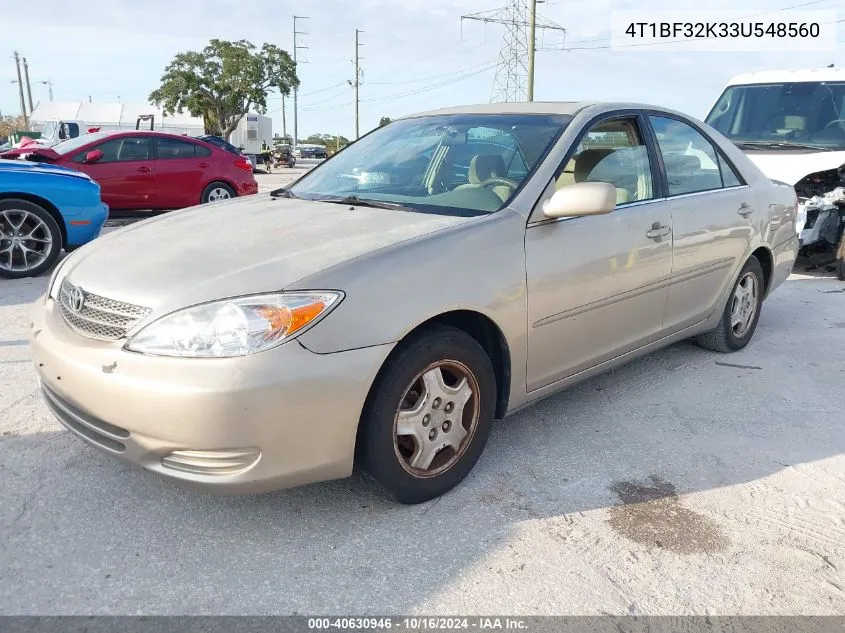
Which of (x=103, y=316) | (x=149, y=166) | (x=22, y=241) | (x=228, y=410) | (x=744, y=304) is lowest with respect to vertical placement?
(x=744, y=304)

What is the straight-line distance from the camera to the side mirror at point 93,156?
10.1 metres

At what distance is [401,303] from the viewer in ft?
8.30

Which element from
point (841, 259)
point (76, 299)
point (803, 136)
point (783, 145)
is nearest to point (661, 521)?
point (76, 299)

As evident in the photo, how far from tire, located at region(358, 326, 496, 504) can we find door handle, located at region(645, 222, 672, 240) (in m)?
1.28

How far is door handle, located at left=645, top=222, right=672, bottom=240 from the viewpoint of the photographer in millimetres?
3621

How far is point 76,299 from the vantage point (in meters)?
2.67

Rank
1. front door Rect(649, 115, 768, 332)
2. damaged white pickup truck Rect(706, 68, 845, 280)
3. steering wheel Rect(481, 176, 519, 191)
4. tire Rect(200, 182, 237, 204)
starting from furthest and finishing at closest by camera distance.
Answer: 1. tire Rect(200, 182, 237, 204)
2. damaged white pickup truck Rect(706, 68, 845, 280)
3. front door Rect(649, 115, 768, 332)
4. steering wheel Rect(481, 176, 519, 191)

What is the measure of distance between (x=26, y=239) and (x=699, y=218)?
19.1 feet

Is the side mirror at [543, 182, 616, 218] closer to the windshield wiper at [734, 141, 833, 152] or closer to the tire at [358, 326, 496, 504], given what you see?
the tire at [358, 326, 496, 504]

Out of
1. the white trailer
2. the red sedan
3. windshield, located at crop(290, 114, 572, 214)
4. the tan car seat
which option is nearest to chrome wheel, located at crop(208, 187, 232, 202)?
the red sedan

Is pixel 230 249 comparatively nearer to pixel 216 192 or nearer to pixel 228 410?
pixel 228 410

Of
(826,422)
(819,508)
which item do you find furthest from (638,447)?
(826,422)

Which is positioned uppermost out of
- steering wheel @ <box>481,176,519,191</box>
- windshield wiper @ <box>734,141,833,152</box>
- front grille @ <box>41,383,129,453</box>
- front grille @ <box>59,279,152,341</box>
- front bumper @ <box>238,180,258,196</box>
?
windshield wiper @ <box>734,141,833,152</box>

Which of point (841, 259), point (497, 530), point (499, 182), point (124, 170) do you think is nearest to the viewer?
point (497, 530)
